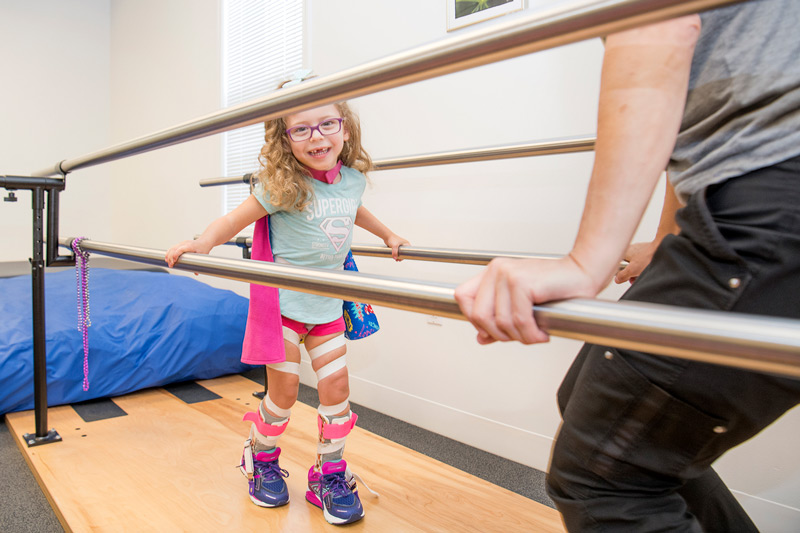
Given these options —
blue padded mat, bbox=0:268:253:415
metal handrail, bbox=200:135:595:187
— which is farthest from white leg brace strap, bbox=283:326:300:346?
blue padded mat, bbox=0:268:253:415

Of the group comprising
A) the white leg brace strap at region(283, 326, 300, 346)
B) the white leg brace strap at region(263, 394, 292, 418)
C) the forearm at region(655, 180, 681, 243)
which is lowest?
the white leg brace strap at region(263, 394, 292, 418)

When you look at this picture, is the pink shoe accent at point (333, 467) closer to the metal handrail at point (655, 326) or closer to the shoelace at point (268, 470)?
the shoelace at point (268, 470)

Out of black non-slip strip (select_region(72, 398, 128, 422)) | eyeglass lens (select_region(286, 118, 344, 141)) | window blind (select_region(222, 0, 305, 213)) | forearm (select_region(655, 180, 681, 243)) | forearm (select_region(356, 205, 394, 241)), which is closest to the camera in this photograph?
forearm (select_region(655, 180, 681, 243))

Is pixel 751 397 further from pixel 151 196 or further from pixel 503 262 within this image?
pixel 151 196

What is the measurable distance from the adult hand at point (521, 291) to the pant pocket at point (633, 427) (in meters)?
0.12

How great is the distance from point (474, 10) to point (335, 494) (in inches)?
64.0

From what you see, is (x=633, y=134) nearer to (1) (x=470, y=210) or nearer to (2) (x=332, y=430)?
(2) (x=332, y=430)

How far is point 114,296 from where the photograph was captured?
2.52 meters

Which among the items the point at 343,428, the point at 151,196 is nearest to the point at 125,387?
the point at 343,428

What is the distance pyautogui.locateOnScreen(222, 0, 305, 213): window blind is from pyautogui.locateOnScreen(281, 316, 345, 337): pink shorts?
1.80 metres

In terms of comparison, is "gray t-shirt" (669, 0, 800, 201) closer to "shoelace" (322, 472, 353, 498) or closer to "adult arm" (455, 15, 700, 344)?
"adult arm" (455, 15, 700, 344)

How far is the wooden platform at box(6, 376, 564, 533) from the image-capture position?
1.26m

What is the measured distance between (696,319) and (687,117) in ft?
0.81

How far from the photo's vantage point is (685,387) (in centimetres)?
48
